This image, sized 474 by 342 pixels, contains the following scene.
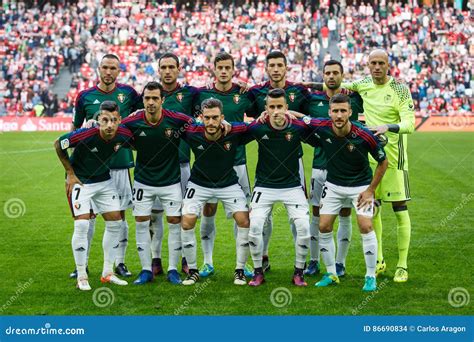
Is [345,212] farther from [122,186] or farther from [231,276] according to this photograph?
[122,186]

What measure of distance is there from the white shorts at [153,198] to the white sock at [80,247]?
23.3 inches

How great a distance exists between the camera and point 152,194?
8016mm

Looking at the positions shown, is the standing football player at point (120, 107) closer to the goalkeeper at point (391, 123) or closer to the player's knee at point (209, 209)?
the player's knee at point (209, 209)

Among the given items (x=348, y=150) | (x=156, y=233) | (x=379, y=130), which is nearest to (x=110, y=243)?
(x=156, y=233)

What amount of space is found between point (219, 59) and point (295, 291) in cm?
265

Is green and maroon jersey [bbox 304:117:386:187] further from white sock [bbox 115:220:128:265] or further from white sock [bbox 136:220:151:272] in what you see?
white sock [bbox 115:220:128:265]

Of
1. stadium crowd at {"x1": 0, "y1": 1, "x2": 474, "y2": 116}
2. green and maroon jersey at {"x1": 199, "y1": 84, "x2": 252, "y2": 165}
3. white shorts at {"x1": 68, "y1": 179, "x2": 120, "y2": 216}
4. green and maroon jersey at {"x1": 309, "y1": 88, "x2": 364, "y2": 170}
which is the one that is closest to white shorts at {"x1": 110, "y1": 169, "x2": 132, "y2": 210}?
white shorts at {"x1": 68, "y1": 179, "x2": 120, "y2": 216}

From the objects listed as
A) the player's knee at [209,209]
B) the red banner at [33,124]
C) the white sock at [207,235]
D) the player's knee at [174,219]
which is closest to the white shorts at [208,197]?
the player's knee at [174,219]

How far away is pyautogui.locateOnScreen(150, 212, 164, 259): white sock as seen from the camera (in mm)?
8555

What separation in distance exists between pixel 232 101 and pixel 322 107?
1004mm

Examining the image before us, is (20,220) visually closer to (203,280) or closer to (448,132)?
(203,280)

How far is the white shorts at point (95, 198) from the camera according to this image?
7.82 meters

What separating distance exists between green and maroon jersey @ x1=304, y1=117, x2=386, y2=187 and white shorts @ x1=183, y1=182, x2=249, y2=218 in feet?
3.13

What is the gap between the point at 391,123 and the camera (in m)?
8.22
